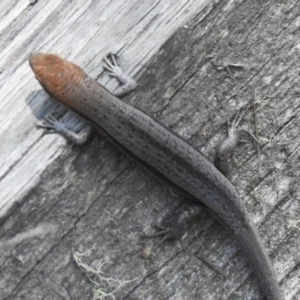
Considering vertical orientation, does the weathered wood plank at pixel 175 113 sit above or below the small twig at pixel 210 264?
above

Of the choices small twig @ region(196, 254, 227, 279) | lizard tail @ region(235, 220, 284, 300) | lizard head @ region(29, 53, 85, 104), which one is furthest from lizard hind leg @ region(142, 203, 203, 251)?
lizard head @ region(29, 53, 85, 104)

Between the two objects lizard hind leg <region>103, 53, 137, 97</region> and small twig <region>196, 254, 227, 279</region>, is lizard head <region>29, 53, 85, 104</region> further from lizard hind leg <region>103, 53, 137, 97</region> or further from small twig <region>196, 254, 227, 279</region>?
small twig <region>196, 254, 227, 279</region>

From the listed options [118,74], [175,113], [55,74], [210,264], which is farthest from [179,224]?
[55,74]

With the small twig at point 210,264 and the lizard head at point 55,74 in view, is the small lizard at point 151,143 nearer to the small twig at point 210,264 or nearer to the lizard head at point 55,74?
the lizard head at point 55,74

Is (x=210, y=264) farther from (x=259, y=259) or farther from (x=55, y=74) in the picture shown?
(x=55, y=74)

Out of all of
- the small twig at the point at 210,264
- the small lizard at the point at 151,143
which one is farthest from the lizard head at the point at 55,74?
the small twig at the point at 210,264

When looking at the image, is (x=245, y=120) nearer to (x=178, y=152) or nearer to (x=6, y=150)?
(x=178, y=152)

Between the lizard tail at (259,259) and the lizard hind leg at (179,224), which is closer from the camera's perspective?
the lizard hind leg at (179,224)
